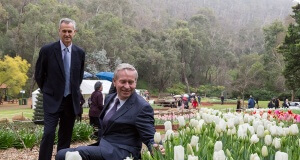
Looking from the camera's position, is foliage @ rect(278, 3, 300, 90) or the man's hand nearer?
the man's hand

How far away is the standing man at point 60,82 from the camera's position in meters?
3.86

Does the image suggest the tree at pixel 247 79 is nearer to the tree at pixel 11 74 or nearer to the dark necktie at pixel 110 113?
the tree at pixel 11 74

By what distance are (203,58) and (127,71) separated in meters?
59.6

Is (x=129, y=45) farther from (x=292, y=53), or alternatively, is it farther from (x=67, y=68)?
(x=67, y=68)

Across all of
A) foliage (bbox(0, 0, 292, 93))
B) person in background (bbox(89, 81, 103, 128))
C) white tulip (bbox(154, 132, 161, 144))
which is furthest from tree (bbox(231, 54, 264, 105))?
white tulip (bbox(154, 132, 161, 144))

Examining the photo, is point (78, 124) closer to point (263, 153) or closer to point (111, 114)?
point (111, 114)

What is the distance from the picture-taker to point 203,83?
→ 199ft

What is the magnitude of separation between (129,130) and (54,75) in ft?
3.98

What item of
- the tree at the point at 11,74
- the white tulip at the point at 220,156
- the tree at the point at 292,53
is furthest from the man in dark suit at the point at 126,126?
the tree at the point at 11,74

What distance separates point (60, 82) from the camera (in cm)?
394

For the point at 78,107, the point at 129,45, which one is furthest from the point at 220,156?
the point at 129,45

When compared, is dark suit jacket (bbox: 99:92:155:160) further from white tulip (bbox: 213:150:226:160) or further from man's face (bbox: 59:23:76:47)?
man's face (bbox: 59:23:76:47)

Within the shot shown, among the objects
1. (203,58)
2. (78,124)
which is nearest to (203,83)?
(203,58)

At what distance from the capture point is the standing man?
3.86m
